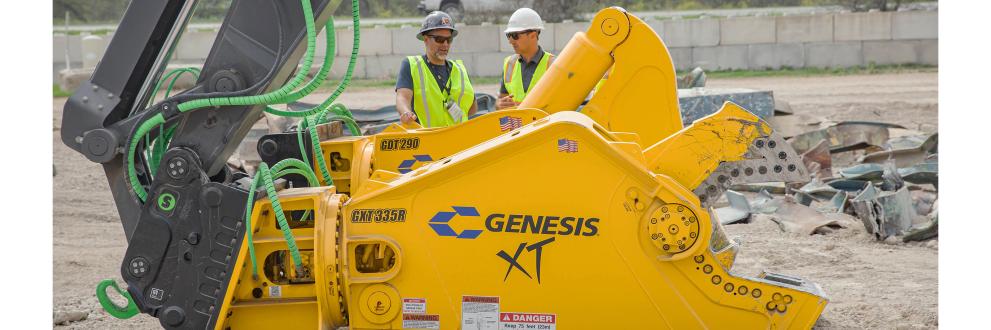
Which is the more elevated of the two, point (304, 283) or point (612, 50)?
point (612, 50)

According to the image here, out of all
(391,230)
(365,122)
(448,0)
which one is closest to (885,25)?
(448,0)

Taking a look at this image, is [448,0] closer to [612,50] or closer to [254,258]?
[612,50]

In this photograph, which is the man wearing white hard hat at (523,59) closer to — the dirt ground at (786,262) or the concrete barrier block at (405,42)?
the dirt ground at (786,262)

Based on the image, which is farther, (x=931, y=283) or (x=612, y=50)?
(x=931, y=283)

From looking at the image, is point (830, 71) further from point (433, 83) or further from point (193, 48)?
point (433, 83)

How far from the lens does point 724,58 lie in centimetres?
2105

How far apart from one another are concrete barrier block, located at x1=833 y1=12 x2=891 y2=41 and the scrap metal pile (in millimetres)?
8149

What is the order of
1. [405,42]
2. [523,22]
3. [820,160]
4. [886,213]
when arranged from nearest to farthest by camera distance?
1. [523,22]
2. [886,213]
3. [820,160]
4. [405,42]

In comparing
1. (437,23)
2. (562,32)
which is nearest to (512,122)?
(437,23)

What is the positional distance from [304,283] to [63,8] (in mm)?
28770

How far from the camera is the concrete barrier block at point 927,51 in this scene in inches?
811

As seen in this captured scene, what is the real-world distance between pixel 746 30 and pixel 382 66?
23.6ft

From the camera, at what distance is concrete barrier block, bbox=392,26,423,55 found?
21516mm

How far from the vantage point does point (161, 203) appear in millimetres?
4852
